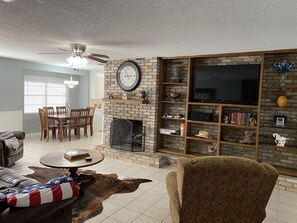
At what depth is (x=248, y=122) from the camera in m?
4.03

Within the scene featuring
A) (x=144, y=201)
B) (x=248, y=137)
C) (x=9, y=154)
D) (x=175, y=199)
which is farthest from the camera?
(x=248, y=137)

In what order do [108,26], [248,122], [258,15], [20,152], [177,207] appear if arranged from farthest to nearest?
1. [20,152]
2. [248,122]
3. [108,26]
4. [258,15]
5. [177,207]

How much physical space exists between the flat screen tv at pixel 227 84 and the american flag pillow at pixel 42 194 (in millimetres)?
3189

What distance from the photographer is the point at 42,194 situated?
5.39 ft

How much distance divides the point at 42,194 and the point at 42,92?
6.71m

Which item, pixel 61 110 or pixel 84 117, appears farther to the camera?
pixel 61 110

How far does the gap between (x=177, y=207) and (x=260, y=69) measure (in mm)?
2878

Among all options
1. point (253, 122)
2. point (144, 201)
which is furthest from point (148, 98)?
point (144, 201)

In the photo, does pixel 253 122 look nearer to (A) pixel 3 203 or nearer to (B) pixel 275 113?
(B) pixel 275 113

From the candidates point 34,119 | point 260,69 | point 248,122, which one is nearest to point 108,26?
point 260,69

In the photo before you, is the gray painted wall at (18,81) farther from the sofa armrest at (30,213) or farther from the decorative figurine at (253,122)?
the decorative figurine at (253,122)

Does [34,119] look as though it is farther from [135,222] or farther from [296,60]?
[296,60]

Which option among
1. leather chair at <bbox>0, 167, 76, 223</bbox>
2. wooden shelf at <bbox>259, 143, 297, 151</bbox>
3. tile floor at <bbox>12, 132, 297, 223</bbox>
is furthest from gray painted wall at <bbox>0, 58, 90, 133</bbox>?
wooden shelf at <bbox>259, 143, 297, 151</bbox>

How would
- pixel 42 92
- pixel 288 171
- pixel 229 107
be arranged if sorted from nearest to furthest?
pixel 288 171
pixel 229 107
pixel 42 92
